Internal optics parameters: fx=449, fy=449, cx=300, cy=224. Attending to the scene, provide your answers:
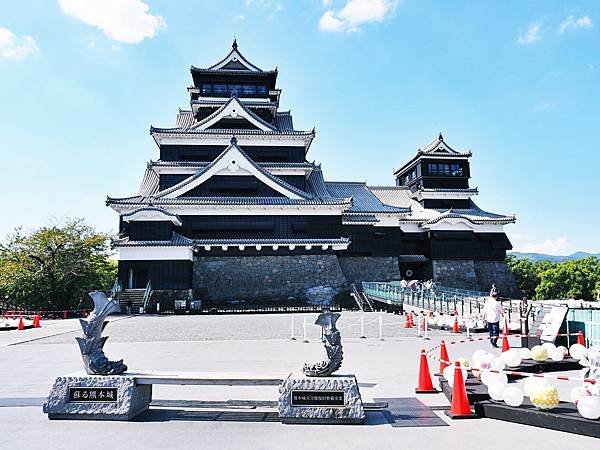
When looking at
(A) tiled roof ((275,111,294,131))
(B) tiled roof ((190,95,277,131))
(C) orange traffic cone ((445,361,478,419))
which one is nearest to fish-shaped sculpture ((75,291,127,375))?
(C) orange traffic cone ((445,361,478,419))

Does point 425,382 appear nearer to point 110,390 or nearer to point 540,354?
point 540,354

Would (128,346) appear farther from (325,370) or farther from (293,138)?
(293,138)

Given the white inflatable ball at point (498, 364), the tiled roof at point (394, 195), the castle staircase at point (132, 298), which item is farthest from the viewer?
the tiled roof at point (394, 195)

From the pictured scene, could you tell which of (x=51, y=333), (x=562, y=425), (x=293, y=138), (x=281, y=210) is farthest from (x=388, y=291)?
(x=562, y=425)

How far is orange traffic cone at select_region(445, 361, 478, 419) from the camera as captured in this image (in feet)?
18.0

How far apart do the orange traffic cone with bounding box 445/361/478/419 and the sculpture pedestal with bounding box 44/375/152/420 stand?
3.91 meters

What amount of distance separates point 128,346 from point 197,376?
315 inches

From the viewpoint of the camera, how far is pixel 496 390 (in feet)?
18.4

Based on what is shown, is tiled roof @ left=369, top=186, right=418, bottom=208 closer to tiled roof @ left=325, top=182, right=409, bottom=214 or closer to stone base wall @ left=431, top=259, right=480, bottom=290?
tiled roof @ left=325, top=182, right=409, bottom=214

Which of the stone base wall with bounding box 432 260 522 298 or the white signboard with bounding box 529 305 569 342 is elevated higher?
the stone base wall with bounding box 432 260 522 298

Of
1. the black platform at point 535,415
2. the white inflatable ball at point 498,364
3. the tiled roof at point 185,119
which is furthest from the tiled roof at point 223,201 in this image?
the black platform at point 535,415

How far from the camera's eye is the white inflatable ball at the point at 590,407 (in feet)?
15.5

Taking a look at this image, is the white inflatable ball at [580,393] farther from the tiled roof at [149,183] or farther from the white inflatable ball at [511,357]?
the tiled roof at [149,183]

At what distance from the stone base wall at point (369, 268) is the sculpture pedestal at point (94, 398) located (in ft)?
83.3
